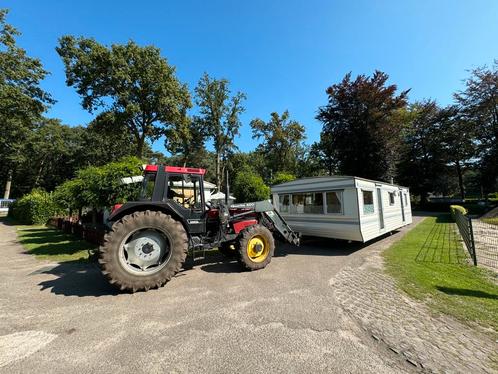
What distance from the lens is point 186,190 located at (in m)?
5.73

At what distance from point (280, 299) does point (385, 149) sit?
20979 mm

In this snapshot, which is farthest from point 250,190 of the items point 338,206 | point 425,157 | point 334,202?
point 425,157

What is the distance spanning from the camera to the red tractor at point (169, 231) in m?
4.41

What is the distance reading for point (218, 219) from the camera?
614 centimetres

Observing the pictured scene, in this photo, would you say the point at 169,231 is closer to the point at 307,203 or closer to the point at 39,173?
the point at 307,203

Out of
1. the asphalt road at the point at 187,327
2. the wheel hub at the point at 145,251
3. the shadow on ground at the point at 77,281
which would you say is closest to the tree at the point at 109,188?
the shadow on ground at the point at 77,281

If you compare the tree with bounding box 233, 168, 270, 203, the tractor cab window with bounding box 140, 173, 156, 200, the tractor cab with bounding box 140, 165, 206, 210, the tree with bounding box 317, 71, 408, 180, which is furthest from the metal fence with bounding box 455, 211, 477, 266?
the tree with bounding box 233, 168, 270, 203

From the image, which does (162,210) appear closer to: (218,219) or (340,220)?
(218,219)

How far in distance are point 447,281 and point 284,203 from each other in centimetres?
628

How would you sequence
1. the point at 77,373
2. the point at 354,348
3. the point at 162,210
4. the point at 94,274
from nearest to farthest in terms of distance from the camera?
1. the point at 77,373
2. the point at 354,348
3. the point at 162,210
4. the point at 94,274

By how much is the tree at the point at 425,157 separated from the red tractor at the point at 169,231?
31.7 m

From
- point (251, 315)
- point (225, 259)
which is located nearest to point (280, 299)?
point (251, 315)

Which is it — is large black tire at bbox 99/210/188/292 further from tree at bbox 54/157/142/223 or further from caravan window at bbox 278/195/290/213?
caravan window at bbox 278/195/290/213

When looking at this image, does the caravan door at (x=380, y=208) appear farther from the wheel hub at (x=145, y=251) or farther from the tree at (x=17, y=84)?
the tree at (x=17, y=84)
